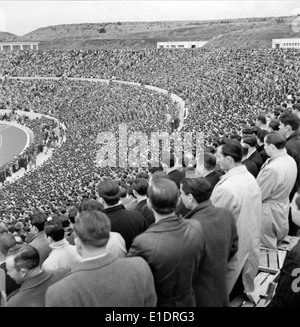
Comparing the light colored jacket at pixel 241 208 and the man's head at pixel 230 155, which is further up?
the man's head at pixel 230 155

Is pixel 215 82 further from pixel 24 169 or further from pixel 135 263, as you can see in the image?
pixel 135 263

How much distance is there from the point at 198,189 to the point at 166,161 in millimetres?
2569

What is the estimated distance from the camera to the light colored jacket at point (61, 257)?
4.73m

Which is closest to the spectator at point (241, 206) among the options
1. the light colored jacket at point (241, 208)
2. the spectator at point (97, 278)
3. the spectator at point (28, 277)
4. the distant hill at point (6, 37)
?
the light colored jacket at point (241, 208)

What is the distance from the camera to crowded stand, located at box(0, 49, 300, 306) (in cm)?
380

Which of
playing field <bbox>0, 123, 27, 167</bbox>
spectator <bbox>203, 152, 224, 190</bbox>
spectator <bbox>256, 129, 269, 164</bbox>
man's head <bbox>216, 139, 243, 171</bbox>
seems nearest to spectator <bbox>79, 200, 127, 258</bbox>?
man's head <bbox>216, 139, 243, 171</bbox>

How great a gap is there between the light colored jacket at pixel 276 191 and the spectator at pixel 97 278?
2770 millimetres

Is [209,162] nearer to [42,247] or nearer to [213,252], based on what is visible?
[213,252]

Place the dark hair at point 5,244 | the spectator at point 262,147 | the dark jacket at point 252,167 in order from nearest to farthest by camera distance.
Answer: the dark hair at point 5,244 → the dark jacket at point 252,167 → the spectator at point 262,147

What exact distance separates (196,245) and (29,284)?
1.37 meters

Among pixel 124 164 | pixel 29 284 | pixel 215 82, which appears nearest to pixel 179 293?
pixel 29 284

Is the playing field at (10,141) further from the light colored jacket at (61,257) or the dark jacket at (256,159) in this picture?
the light colored jacket at (61,257)

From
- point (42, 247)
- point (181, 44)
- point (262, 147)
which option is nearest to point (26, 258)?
point (42, 247)

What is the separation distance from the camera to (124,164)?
1978 cm
